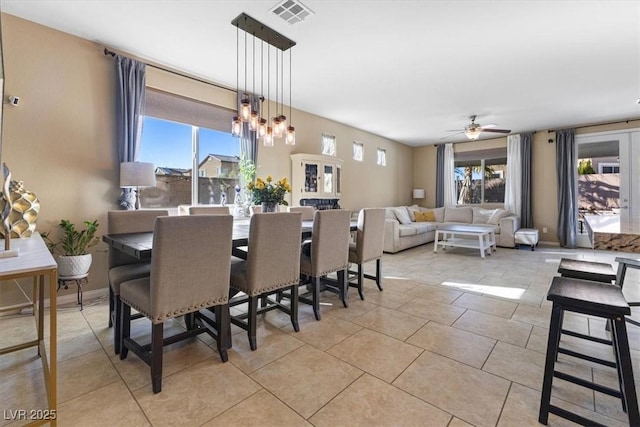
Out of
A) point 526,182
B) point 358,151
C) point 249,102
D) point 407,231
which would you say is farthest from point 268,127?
point 526,182

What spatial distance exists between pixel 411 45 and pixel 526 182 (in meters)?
5.49

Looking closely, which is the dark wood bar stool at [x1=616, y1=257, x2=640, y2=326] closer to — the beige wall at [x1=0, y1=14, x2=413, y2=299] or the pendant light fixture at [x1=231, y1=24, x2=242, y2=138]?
the pendant light fixture at [x1=231, y1=24, x2=242, y2=138]

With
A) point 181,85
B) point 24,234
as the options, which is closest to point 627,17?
point 181,85

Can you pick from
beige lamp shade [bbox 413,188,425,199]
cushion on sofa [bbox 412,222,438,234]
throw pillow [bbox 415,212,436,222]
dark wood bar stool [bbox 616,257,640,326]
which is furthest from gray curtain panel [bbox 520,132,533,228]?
dark wood bar stool [bbox 616,257,640,326]

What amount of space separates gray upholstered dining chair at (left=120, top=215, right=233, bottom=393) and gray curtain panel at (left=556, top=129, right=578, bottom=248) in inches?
292

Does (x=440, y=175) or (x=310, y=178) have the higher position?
(x=440, y=175)

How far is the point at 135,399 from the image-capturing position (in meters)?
1.50

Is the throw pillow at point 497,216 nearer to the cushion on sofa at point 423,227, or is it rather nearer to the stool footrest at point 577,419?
the cushion on sofa at point 423,227

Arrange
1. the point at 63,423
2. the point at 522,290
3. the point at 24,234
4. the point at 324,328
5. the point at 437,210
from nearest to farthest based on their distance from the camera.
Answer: the point at 63,423 → the point at 24,234 → the point at 324,328 → the point at 522,290 → the point at 437,210

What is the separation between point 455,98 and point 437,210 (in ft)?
12.0

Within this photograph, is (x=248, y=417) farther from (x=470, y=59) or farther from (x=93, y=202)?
(x=470, y=59)

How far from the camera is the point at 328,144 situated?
19.4 ft

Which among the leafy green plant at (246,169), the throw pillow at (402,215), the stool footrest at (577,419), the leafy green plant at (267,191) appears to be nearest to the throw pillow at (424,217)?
the throw pillow at (402,215)

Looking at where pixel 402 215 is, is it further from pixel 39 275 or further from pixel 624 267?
pixel 39 275
